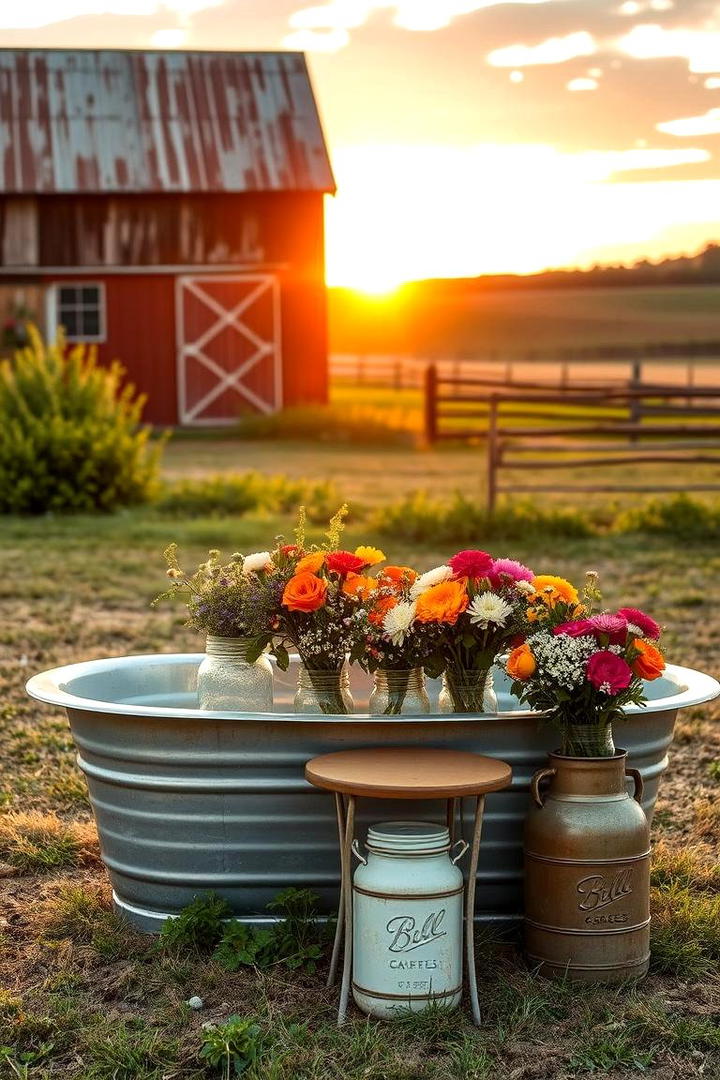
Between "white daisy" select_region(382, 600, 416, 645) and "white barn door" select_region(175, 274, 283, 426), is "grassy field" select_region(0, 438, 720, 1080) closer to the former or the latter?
"white daisy" select_region(382, 600, 416, 645)

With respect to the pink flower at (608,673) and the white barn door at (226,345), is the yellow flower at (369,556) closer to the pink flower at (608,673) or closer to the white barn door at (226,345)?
the pink flower at (608,673)

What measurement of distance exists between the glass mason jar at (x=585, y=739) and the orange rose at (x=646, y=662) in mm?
164

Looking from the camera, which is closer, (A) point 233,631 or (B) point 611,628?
(B) point 611,628

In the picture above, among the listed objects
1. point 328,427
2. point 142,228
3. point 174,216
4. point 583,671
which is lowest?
point 328,427

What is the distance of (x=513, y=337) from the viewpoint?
57.8m

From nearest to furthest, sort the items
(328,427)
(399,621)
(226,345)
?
(399,621), (328,427), (226,345)

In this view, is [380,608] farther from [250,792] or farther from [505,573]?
[250,792]

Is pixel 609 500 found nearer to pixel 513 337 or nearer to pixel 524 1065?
pixel 524 1065

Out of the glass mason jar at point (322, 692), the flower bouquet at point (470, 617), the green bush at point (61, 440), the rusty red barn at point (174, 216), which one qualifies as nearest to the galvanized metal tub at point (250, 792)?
the flower bouquet at point (470, 617)

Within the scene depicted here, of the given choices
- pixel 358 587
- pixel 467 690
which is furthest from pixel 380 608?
pixel 467 690

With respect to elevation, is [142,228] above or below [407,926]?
above

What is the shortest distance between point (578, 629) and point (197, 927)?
1288mm

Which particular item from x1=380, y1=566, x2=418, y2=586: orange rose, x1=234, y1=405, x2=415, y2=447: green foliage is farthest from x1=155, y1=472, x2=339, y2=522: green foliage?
x1=380, y1=566, x2=418, y2=586: orange rose

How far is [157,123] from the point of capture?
22.8m
